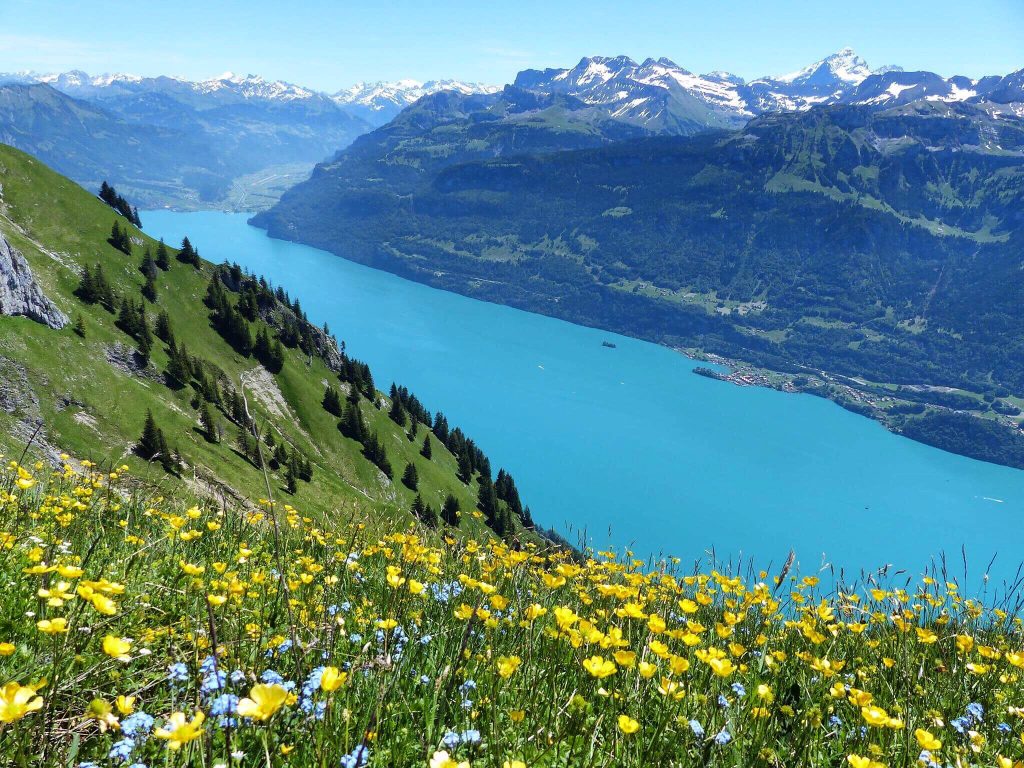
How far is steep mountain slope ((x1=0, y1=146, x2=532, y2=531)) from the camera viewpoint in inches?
2163

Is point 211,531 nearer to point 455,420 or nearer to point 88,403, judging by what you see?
point 88,403

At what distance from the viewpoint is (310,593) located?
536cm

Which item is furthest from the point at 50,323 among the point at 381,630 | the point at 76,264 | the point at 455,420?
the point at 455,420

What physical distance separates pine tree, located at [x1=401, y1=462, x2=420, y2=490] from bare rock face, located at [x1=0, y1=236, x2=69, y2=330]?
50625 mm

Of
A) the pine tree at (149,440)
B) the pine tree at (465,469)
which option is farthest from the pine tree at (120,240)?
the pine tree at (465,469)

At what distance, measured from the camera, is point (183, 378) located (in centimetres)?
7719

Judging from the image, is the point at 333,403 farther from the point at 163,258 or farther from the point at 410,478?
the point at 163,258

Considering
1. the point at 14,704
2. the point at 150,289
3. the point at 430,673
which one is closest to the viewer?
the point at 14,704

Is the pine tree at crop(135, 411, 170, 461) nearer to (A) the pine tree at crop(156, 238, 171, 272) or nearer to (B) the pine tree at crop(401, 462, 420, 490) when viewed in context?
(B) the pine tree at crop(401, 462, 420, 490)

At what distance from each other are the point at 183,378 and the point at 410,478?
37021 millimetres

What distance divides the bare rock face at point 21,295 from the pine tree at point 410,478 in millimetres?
50625

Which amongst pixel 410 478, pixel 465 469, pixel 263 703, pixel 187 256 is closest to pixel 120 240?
pixel 187 256

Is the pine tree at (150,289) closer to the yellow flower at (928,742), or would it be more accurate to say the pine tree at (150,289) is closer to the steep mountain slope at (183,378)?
Result: the steep mountain slope at (183,378)

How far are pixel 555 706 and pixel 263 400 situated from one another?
3817 inches
